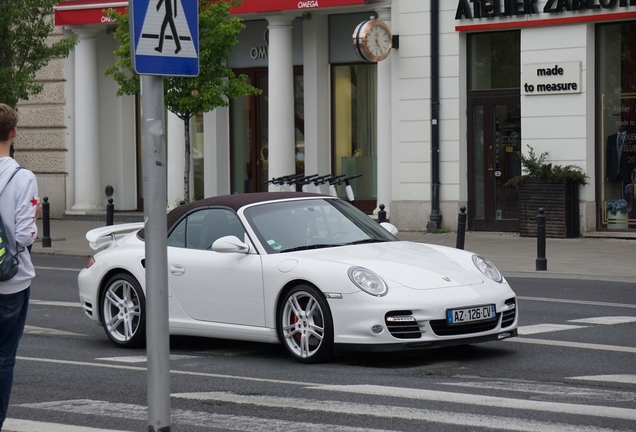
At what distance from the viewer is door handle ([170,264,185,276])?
991 centimetres

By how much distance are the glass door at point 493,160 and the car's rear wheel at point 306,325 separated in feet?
47.5

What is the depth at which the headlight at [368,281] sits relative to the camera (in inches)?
345

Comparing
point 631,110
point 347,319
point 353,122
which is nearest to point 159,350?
point 347,319

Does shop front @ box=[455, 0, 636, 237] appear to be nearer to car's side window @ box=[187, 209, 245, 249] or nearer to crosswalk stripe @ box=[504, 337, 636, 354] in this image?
crosswalk stripe @ box=[504, 337, 636, 354]

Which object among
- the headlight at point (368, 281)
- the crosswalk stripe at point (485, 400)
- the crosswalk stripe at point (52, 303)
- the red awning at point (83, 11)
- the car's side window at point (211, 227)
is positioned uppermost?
the red awning at point (83, 11)

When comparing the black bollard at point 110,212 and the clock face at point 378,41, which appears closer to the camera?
the black bollard at point 110,212

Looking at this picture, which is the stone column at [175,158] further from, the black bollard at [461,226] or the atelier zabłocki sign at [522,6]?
the black bollard at [461,226]

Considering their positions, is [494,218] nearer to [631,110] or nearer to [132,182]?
[631,110]

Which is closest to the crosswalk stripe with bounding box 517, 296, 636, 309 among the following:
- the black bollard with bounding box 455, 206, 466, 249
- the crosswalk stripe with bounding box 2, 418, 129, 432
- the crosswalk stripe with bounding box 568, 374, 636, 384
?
the black bollard with bounding box 455, 206, 466, 249

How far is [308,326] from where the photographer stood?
9000 mm

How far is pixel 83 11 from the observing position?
28062 mm

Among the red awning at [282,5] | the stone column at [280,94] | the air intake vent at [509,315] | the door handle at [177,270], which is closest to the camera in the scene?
the air intake vent at [509,315]

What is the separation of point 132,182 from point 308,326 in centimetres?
2158

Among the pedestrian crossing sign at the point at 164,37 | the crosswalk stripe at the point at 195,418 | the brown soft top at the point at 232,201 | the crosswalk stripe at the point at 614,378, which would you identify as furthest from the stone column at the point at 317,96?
the pedestrian crossing sign at the point at 164,37
